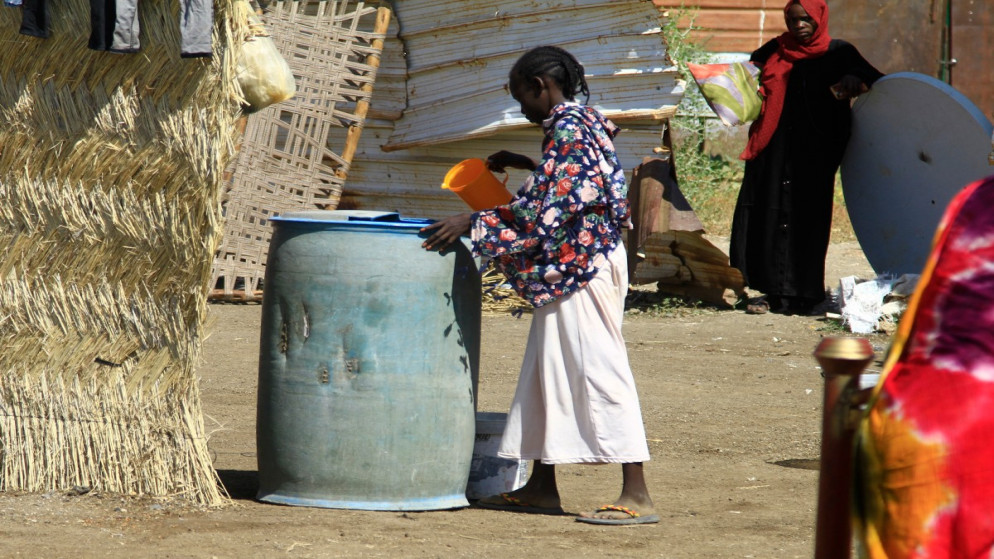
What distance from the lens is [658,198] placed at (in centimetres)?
834

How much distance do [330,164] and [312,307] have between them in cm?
501

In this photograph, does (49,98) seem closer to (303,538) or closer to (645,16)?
(303,538)

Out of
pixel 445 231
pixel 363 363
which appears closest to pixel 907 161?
pixel 445 231

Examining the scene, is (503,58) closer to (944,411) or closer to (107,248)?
(107,248)

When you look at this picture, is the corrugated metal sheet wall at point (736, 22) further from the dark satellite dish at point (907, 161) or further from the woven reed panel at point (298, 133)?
the woven reed panel at point (298, 133)

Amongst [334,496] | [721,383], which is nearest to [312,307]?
[334,496]

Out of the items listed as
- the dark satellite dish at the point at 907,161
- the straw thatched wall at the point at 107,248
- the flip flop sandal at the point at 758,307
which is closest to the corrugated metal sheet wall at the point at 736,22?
the dark satellite dish at the point at 907,161

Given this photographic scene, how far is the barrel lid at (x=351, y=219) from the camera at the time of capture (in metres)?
4.01

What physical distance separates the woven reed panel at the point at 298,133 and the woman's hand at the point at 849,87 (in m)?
3.17

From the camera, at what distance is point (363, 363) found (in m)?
4.03

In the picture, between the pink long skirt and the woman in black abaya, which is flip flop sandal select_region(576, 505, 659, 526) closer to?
the pink long skirt

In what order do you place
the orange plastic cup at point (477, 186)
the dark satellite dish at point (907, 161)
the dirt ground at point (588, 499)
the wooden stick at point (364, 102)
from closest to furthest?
1. the dirt ground at point (588, 499)
2. the orange plastic cup at point (477, 186)
3. the dark satellite dish at point (907, 161)
4. the wooden stick at point (364, 102)

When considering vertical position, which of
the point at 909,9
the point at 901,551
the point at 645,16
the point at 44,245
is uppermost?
the point at 909,9

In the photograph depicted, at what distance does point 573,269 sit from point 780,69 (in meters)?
4.56
